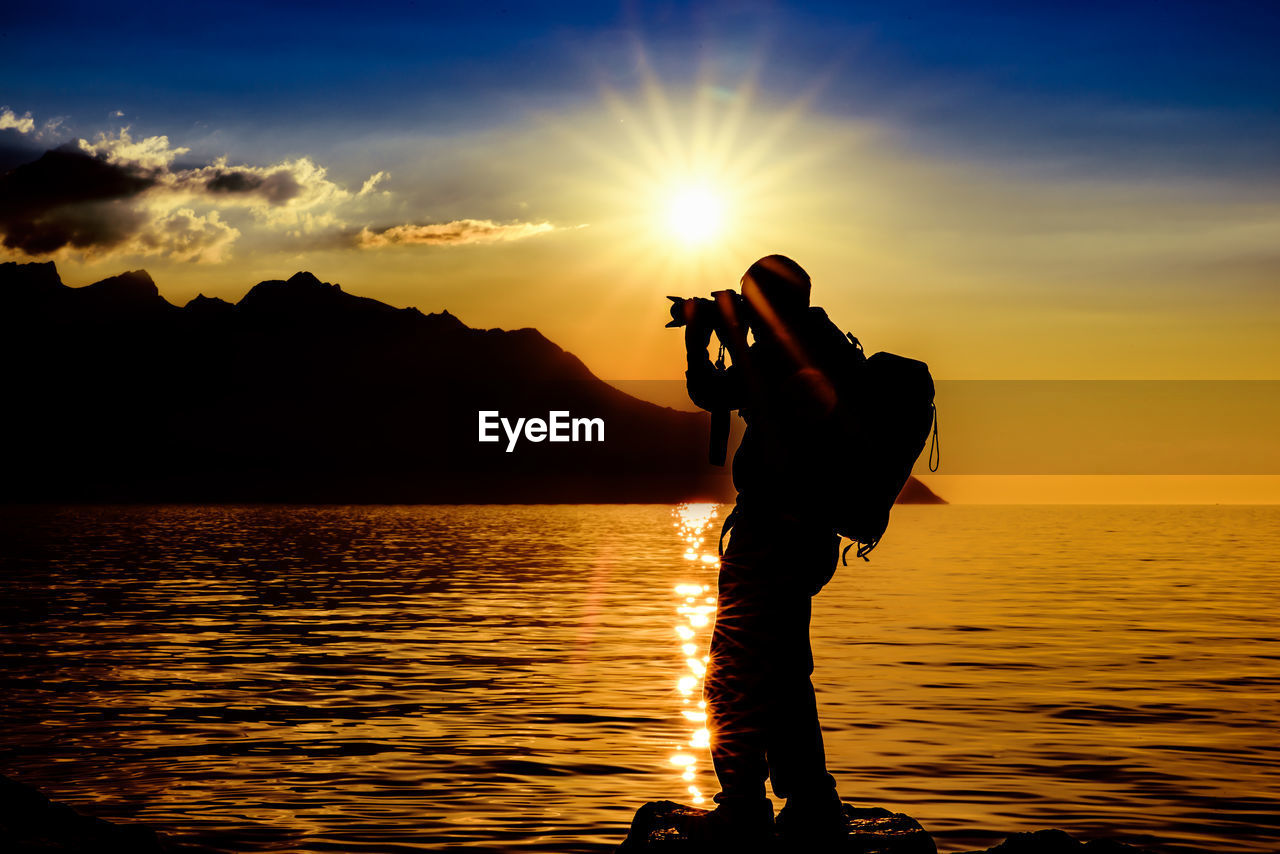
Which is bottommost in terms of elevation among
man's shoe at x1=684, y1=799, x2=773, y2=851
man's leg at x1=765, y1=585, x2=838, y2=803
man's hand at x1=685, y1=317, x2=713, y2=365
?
man's shoe at x1=684, y1=799, x2=773, y2=851

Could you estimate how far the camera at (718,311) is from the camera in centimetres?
718

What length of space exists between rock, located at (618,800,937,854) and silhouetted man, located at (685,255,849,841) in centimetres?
11

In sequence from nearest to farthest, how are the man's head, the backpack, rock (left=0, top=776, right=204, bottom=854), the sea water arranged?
the backpack → the man's head → rock (left=0, top=776, right=204, bottom=854) → the sea water

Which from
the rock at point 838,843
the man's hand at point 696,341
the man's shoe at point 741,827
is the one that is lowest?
the rock at point 838,843

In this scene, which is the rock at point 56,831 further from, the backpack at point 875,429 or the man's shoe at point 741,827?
the backpack at point 875,429

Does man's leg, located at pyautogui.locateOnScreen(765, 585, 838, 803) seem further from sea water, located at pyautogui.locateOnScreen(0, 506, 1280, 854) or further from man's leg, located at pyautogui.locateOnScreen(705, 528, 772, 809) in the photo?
sea water, located at pyautogui.locateOnScreen(0, 506, 1280, 854)

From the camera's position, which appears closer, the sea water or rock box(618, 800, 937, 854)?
rock box(618, 800, 937, 854)

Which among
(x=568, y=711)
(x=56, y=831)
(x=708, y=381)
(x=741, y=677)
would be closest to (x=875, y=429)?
(x=708, y=381)

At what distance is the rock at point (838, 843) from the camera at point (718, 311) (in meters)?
2.81

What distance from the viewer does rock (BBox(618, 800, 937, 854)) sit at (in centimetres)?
718

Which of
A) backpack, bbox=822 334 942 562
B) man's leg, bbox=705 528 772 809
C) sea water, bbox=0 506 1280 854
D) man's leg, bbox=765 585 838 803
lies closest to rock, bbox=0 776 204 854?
sea water, bbox=0 506 1280 854

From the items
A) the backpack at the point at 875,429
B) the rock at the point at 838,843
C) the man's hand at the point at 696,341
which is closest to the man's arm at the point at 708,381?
the man's hand at the point at 696,341

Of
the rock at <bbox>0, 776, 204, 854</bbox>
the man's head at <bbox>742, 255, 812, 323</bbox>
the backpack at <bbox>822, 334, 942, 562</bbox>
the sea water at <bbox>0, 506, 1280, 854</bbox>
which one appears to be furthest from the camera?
the sea water at <bbox>0, 506, 1280, 854</bbox>

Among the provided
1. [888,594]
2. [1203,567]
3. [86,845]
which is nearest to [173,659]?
[86,845]
